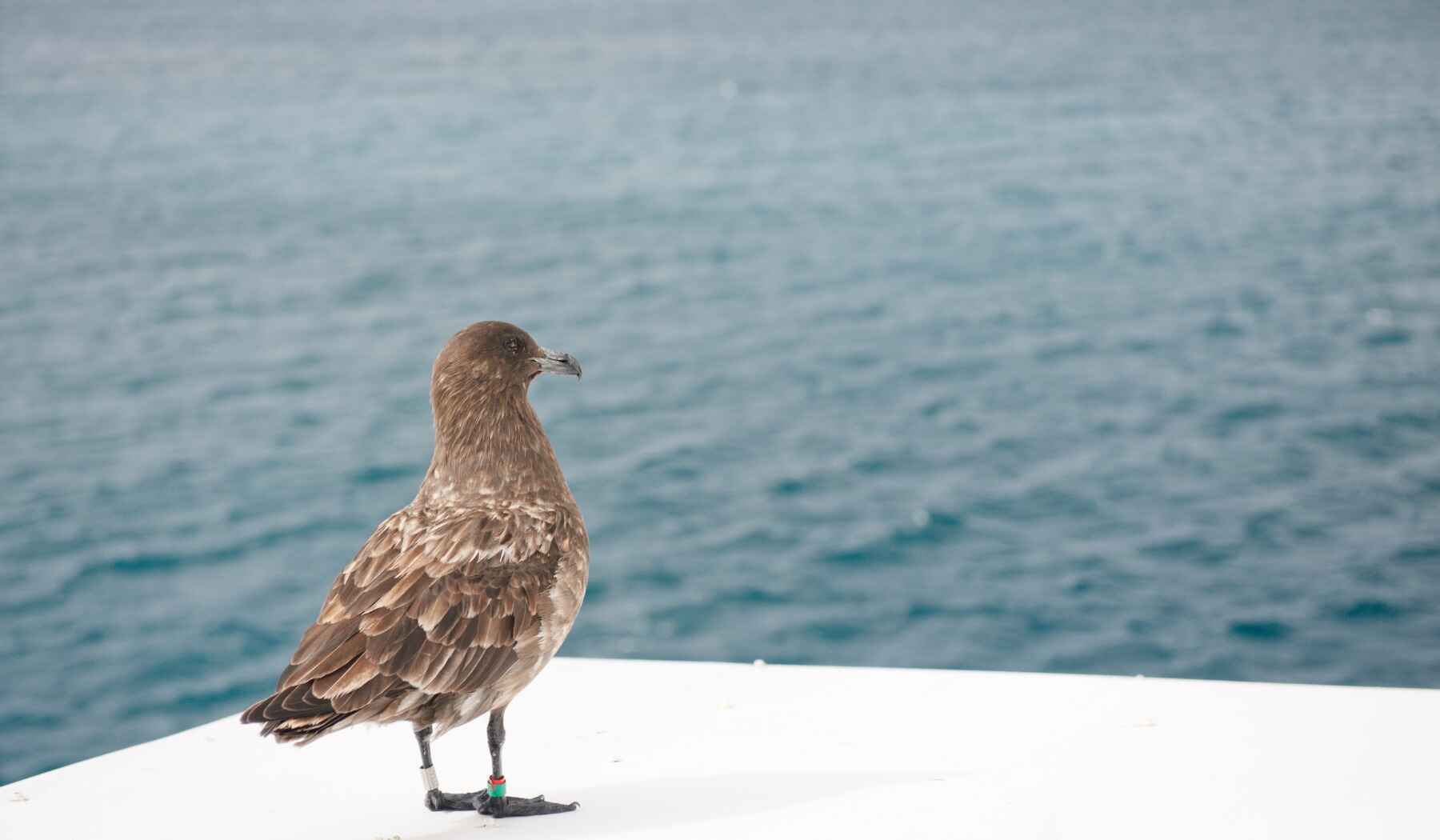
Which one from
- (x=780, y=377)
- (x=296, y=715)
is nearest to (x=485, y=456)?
(x=296, y=715)

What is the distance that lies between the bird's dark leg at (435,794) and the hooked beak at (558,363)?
111 cm

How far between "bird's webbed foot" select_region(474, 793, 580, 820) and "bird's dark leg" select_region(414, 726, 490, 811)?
1.3 inches

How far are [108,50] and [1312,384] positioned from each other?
2931 inches

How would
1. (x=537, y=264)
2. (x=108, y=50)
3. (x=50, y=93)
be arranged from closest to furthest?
(x=537, y=264)
(x=50, y=93)
(x=108, y=50)

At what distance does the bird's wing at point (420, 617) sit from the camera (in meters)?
3.64

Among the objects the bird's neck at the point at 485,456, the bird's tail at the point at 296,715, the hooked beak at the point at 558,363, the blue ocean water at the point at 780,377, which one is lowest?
the bird's tail at the point at 296,715

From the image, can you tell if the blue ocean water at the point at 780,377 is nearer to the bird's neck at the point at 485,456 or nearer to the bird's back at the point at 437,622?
the bird's neck at the point at 485,456

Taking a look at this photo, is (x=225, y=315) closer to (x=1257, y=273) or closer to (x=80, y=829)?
(x=1257, y=273)

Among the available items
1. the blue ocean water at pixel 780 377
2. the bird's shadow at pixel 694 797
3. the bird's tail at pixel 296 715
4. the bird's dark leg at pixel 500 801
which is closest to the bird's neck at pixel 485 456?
the bird's dark leg at pixel 500 801

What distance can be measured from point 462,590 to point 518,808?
2.34ft

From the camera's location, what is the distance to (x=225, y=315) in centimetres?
2780

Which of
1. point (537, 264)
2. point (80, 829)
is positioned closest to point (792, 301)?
point (537, 264)

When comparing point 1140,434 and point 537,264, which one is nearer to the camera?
point 1140,434

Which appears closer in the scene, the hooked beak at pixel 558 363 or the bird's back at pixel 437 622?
the bird's back at pixel 437 622
